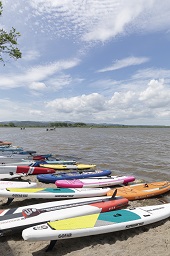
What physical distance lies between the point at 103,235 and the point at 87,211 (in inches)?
26.7

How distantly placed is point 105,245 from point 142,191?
335cm

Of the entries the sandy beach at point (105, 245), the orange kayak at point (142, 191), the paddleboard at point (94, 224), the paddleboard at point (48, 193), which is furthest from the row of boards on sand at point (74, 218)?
the orange kayak at point (142, 191)

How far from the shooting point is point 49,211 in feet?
17.1

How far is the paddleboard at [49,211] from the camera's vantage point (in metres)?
4.50

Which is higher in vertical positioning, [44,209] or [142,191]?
[44,209]

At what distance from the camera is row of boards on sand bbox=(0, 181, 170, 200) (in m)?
6.11

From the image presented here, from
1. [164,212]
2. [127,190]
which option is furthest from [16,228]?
[127,190]

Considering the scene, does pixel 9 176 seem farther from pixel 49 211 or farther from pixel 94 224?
pixel 94 224

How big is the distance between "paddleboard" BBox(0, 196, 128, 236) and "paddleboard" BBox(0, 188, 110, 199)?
61cm

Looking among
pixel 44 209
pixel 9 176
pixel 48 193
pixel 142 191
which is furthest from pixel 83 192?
pixel 9 176

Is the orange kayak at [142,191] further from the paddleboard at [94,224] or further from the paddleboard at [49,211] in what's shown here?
the paddleboard at [94,224]

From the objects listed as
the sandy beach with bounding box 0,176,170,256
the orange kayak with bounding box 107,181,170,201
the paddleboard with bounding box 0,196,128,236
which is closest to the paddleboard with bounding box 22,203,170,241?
the sandy beach with bounding box 0,176,170,256

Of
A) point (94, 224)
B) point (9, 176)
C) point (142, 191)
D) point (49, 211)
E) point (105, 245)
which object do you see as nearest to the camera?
point (105, 245)

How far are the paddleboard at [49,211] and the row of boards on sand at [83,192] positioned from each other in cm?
65
